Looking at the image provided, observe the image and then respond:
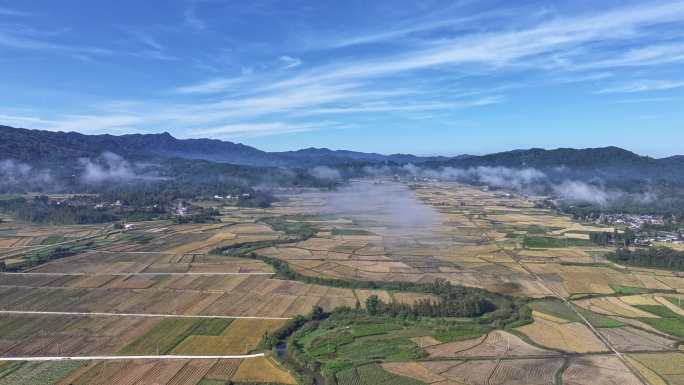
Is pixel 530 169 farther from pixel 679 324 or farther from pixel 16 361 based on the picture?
pixel 16 361

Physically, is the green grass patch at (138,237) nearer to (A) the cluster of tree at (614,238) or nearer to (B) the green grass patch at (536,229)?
(B) the green grass patch at (536,229)

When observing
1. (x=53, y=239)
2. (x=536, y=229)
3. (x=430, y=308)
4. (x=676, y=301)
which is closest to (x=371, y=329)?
(x=430, y=308)

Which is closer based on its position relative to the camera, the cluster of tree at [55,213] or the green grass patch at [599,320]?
the green grass patch at [599,320]

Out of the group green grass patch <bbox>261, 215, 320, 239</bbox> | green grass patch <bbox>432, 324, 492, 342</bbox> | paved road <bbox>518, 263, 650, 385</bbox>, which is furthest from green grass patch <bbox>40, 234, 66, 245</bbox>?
paved road <bbox>518, 263, 650, 385</bbox>

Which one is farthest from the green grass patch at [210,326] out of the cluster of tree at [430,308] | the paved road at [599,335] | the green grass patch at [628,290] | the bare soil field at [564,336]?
the green grass patch at [628,290]

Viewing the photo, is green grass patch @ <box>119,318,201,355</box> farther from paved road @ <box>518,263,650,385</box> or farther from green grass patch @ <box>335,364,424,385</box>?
paved road @ <box>518,263,650,385</box>

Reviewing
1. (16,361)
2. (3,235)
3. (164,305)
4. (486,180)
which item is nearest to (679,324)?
(164,305)
